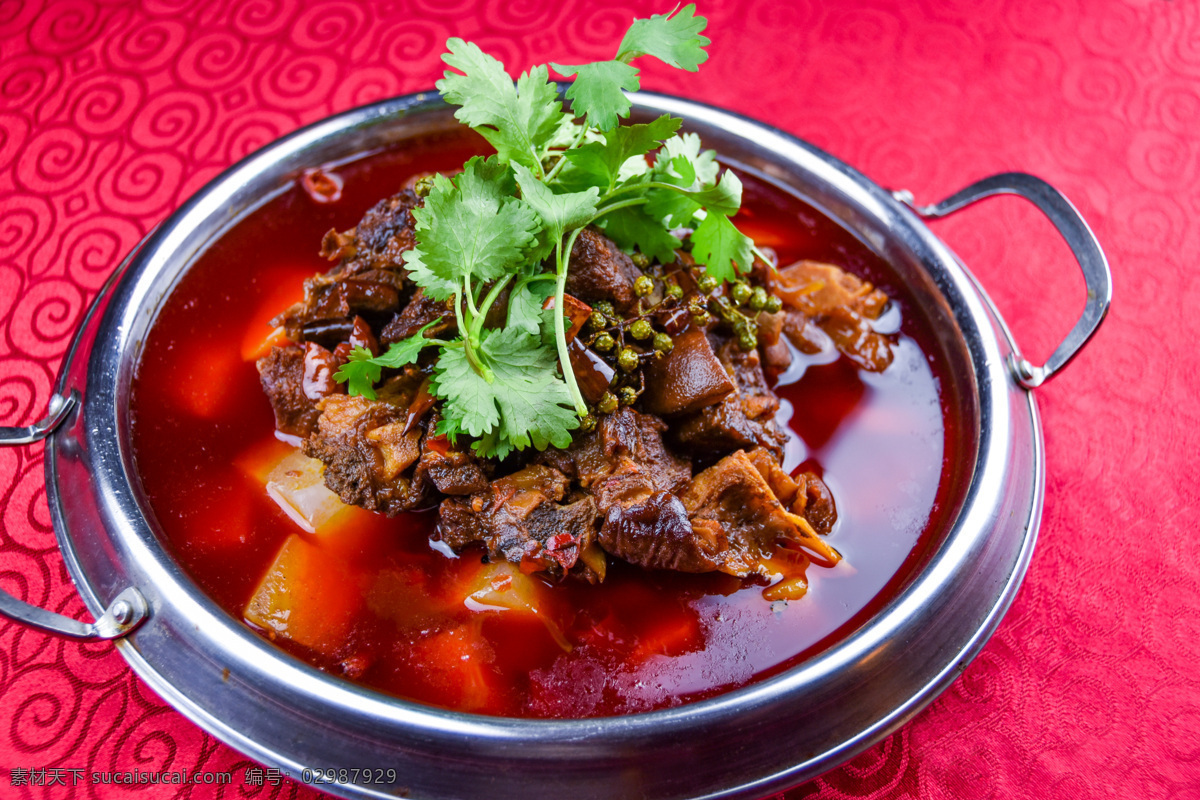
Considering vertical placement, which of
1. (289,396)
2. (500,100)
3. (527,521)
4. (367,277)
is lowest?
(527,521)

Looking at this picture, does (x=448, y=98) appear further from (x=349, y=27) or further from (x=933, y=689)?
(x=349, y=27)

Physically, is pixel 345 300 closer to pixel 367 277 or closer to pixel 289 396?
pixel 367 277

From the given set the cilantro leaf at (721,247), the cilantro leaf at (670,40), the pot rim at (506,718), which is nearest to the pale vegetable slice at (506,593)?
the pot rim at (506,718)

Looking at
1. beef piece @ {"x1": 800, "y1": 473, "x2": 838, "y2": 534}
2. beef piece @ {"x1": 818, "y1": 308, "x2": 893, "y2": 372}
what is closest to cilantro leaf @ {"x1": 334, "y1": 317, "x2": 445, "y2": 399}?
beef piece @ {"x1": 800, "y1": 473, "x2": 838, "y2": 534}

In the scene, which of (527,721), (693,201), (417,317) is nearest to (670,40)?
(693,201)

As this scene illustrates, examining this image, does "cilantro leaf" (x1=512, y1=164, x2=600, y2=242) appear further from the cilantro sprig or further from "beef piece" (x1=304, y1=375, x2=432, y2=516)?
"beef piece" (x1=304, y1=375, x2=432, y2=516)
